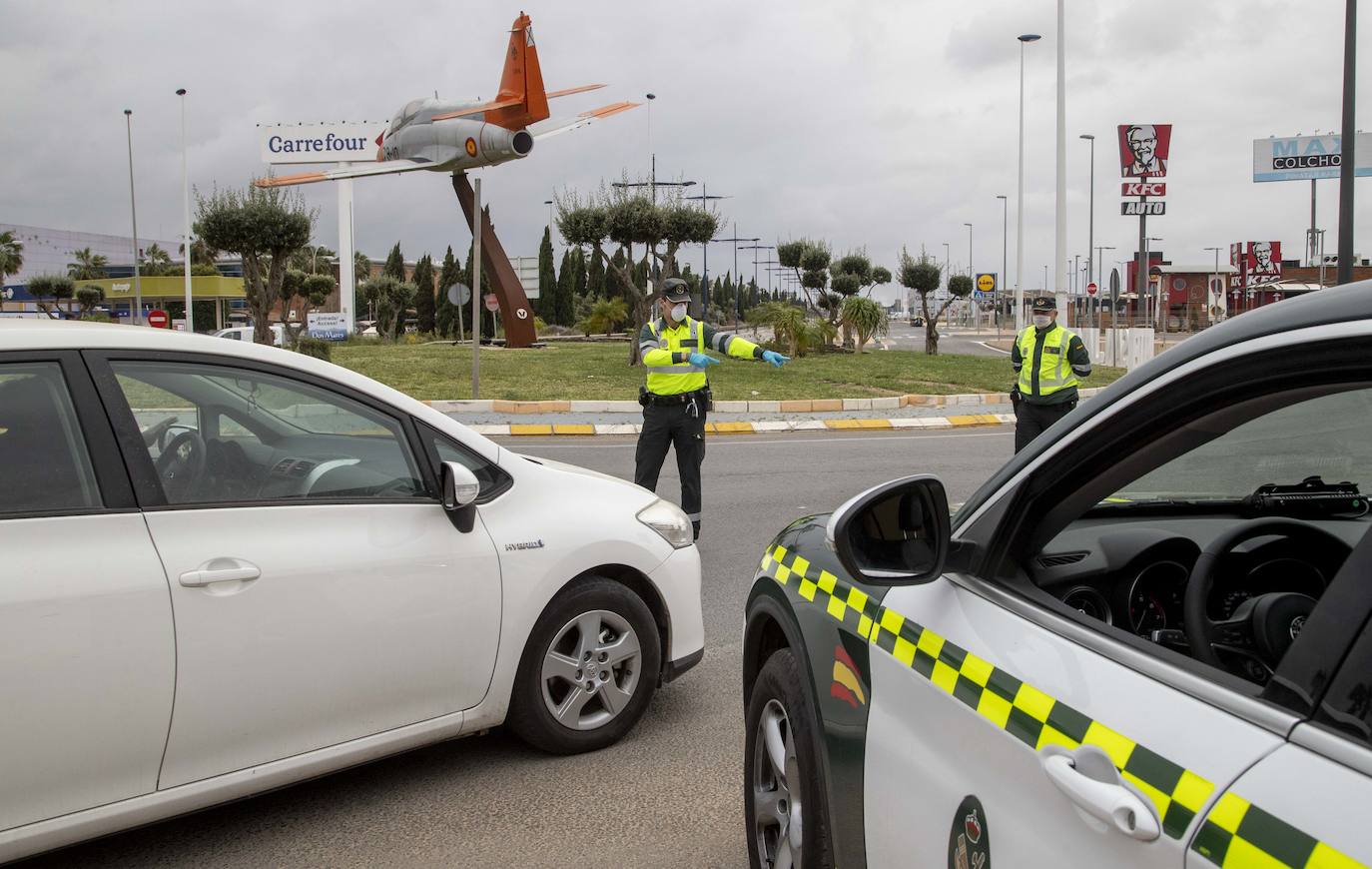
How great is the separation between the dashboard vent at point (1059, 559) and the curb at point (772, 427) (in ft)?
43.5

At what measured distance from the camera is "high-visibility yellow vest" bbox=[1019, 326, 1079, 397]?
9.86 meters

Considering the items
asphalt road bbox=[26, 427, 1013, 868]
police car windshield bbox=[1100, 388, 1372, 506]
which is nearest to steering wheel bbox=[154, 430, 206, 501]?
asphalt road bbox=[26, 427, 1013, 868]

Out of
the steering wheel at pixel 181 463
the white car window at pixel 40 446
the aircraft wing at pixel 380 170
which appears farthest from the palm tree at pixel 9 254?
the white car window at pixel 40 446

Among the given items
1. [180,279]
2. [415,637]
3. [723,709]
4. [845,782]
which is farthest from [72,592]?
[180,279]

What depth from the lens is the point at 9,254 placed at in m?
79.4

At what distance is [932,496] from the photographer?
2.08 metres

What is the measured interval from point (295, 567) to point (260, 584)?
12 centimetres

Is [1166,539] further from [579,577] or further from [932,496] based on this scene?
[579,577]

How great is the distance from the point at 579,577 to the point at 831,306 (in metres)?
38.0

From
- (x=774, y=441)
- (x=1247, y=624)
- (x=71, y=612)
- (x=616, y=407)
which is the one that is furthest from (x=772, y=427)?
(x=1247, y=624)

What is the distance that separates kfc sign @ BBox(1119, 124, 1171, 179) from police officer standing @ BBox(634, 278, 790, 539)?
94.6 feet

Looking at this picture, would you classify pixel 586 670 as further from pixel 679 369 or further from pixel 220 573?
pixel 679 369

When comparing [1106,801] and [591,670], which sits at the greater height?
[1106,801]

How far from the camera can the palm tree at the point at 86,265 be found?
95875 millimetres
